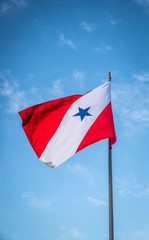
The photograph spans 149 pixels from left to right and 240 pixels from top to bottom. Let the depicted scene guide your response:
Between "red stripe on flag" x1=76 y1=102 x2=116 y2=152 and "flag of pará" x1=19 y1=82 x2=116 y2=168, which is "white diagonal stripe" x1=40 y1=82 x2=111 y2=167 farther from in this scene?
"red stripe on flag" x1=76 y1=102 x2=116 y2=152

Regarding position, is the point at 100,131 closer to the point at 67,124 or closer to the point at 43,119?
the point at 67,124

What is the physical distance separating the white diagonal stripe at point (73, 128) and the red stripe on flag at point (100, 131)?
0.20 metres

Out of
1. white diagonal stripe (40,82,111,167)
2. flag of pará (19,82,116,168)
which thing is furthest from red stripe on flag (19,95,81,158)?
white diagonal stripe (40,82,111,167)

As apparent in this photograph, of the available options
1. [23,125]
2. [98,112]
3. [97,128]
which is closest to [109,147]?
[97,128]

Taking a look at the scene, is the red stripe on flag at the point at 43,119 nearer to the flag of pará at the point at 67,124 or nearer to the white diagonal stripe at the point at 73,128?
the flag of pará at the point at 67,124

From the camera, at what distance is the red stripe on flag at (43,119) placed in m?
14.6

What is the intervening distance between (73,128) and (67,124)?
1.61 ft

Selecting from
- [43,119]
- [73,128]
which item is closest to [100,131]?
[73,128]

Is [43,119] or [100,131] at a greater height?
[43,119]

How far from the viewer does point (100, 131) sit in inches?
534

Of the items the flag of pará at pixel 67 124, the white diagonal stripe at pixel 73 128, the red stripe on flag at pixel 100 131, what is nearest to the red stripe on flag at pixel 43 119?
the flag of pará at pixel 67 124

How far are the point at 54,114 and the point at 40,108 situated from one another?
794 mm

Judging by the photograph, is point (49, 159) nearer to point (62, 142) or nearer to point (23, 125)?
point (62, 142)

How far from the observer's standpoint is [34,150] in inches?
565
